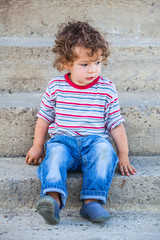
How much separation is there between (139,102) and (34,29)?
1142mm

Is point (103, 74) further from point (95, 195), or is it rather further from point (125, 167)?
point (95, 195)

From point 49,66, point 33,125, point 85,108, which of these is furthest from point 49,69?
point 85,108

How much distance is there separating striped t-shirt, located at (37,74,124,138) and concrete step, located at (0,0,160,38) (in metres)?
1.00

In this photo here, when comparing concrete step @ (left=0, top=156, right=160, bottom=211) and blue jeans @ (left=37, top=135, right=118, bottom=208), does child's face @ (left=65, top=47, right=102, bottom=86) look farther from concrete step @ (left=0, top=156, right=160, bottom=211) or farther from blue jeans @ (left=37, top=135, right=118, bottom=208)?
concrete step @ (left=0, top=156, right=160, bottom=211)

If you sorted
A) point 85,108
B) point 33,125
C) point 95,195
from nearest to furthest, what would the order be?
point 95,195
point 85,108
point 33,125

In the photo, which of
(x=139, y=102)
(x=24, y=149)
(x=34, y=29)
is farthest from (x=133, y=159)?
(x=34, y=29)

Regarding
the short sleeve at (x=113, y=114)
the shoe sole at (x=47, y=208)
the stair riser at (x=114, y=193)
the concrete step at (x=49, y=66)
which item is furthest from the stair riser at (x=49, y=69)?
the shoe sole at (x=47, y=208)

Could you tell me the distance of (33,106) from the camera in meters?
2.16

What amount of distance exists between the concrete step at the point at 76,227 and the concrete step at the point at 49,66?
3.39ft

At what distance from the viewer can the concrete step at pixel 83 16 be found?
9.36 feet

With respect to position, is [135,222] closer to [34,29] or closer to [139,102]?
[139,102]

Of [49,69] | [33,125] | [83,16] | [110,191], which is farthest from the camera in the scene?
[83,16]

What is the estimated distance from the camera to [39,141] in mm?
2070

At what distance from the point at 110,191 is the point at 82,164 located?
210 millimetres
